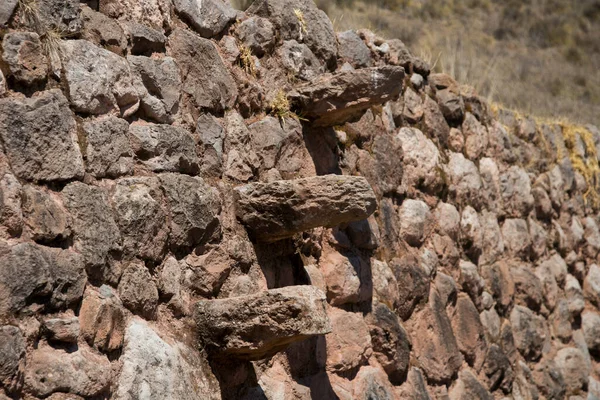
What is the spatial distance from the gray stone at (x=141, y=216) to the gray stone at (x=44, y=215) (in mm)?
290

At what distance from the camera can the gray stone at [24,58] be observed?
2723mm

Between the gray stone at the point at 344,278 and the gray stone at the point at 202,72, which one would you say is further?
the gray stone at the point at 344,278

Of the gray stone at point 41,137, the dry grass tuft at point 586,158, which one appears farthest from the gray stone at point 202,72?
the dry grass tuft at point 586,158

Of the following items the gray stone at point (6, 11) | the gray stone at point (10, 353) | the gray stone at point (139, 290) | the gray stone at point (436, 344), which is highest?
the gray stone at point (6, 11)

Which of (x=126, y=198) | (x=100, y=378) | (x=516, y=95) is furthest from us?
(x=516, y=95)

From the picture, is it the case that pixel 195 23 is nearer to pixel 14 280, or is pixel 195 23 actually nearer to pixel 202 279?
pixel 202 279

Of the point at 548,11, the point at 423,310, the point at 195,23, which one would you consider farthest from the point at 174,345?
the point at 548,11

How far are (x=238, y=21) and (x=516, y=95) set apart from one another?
352 inches

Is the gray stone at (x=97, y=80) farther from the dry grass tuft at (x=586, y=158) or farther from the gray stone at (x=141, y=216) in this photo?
the dry grass tuft at (x=586, y=158)

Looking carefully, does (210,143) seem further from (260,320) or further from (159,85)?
(260,320)

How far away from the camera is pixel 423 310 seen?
5.24 meters

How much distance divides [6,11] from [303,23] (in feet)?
7.36

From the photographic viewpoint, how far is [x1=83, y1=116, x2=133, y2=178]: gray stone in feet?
9.86

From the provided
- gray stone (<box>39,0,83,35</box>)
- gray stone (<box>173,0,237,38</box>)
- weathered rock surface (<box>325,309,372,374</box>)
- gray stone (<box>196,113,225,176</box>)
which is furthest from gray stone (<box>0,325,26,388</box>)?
weathered rock surface (<box>325,309,372,374</box>)
